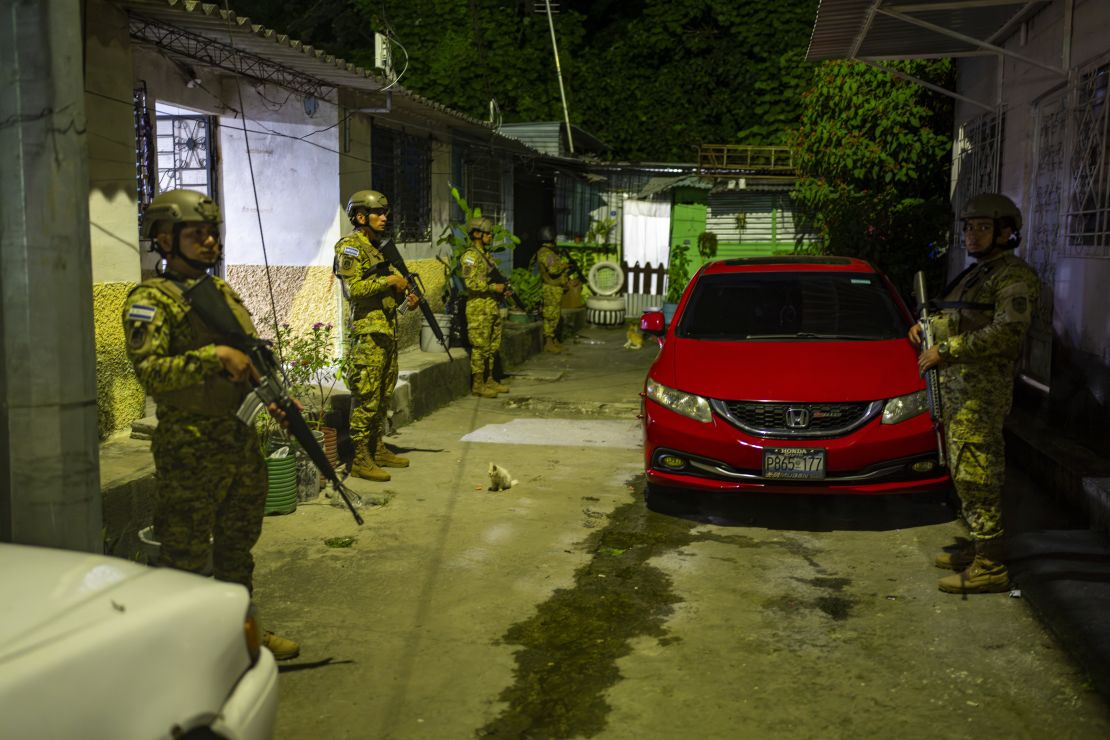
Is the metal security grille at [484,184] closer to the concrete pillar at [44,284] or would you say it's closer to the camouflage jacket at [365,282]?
the camouflage jacket at [365,282]

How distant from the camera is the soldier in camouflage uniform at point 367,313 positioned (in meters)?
7.61

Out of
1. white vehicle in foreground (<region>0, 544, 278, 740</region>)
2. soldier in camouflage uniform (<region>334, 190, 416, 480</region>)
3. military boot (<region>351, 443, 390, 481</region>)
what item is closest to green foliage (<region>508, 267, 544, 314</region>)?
soldier in camouflage uniform (<region>334, 190, 416, 480</region>)

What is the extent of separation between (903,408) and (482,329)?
239 inches

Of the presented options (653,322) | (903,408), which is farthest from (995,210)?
(653,322)

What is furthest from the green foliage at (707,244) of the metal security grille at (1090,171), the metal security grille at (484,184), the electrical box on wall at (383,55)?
the metal security grille at (1090,171)

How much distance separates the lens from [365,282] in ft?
25.0

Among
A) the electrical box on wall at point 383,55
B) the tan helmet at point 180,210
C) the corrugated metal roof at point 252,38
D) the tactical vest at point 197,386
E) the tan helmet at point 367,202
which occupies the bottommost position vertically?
the tactical vest at point 197,386

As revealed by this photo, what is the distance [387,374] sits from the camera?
7812 mm

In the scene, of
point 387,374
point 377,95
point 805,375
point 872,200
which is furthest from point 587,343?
point 805,375

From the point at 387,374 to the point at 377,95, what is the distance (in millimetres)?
4370

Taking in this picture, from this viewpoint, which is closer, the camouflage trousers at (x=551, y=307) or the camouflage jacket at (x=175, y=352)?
the camouflage jacket at (x=175, y=352)

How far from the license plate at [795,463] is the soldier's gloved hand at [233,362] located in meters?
3.23

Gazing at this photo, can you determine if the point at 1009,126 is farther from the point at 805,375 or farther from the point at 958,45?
the point at 805,375

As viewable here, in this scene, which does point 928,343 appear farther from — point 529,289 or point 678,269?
point 678,269
